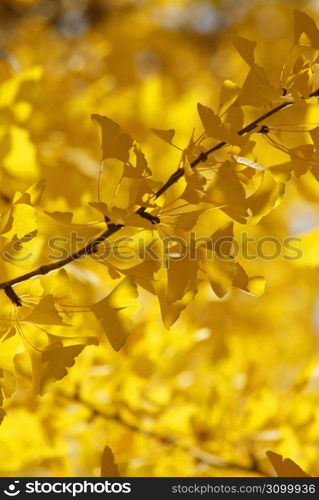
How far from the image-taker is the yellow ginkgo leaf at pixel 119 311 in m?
0.60

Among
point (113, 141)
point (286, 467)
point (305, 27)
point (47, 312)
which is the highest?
point (305, 27)

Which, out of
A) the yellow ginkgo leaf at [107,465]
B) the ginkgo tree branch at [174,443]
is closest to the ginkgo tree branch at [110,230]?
the yellow ginkgo leaf at [107,465]

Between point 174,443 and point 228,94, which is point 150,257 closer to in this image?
point 228,94

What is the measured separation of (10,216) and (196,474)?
71 centimetres

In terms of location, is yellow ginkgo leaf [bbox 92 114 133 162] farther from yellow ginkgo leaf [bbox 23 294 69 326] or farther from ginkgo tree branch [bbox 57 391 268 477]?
ginkgo tree branch [bbox 57 391 268 477]

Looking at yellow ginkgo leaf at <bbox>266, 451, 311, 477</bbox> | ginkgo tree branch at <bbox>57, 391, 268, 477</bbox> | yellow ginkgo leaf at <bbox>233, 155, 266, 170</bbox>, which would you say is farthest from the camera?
ginkgo tree branch at <bbox>57, 391, 268, 477</bbox>

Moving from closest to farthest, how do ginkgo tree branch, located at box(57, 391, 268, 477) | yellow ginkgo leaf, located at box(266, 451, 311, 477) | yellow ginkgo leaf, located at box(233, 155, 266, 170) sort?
yellow ginkgo leaf, located at box(233, 155, 266, 170), yellow ginkgo leaf, located at box(266, 451, 311, 477), ginkgo tree branch, located at box(57, 391, 268, 477)

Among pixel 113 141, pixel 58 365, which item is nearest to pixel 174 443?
pixel 58 365

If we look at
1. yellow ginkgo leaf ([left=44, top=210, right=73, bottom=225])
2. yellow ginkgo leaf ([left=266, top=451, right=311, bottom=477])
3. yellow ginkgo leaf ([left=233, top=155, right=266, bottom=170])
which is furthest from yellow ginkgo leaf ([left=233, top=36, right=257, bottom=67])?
yellow ginkgo leaf ([left=266, top=451, right=311, bottom=477])

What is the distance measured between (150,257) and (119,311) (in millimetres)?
60

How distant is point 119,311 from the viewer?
0.61m

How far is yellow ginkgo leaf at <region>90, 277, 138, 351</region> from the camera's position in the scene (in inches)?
23.6

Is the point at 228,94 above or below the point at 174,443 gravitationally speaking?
above

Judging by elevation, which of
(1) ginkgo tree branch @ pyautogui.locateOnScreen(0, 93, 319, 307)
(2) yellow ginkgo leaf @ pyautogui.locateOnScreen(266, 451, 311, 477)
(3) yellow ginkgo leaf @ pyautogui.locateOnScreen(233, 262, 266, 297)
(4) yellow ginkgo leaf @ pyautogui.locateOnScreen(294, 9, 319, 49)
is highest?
(4) yellow ginkgo leaf @ pyautogui.locateOnScreen(294, 9, 319, 49)
